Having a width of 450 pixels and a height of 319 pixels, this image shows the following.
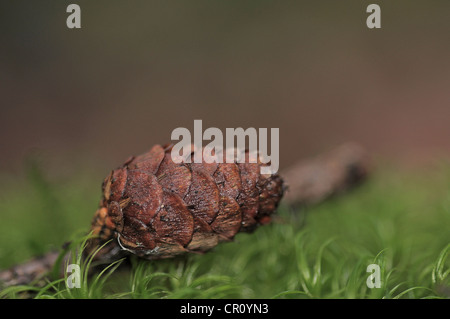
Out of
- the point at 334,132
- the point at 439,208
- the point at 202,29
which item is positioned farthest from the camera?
the point at 202,29

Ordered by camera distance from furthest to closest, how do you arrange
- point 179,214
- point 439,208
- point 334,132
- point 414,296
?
point 334,132 < point 439,208 < point 414,296 < point 179,214

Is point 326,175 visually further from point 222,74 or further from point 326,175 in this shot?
point 222,74

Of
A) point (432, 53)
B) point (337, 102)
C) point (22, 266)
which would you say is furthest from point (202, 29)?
point (22, 266)

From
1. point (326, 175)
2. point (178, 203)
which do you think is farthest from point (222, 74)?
point (178, 203)

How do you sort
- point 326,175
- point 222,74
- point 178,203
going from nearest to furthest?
point 178,203 → point 326,175 → point 222,74

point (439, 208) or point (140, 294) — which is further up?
point (439, 208)

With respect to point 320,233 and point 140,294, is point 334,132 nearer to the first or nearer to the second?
point 320,233

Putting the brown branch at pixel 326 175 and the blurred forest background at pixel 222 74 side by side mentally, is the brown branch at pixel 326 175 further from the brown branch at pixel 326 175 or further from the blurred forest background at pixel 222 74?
the blurred forest background at pixel 222 74

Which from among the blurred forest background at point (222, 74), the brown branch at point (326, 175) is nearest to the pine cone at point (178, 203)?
the brown branch at point (326, 175)
